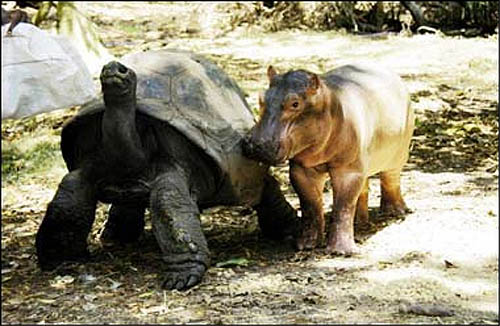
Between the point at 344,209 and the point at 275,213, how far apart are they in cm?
61

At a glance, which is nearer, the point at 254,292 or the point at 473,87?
the point at 254,292

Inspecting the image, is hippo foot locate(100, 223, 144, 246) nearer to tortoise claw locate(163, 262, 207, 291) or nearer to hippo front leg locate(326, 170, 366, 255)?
tortoise claw locate(163, 262, 207, 291)

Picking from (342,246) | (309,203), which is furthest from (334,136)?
(342,246)

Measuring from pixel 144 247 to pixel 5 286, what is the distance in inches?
43.7

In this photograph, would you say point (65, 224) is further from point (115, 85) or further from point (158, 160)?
point (115, 85)

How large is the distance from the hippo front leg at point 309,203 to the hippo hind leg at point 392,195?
0.79 m

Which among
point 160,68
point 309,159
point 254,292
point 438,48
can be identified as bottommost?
point 438,48

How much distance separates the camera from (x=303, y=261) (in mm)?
5047

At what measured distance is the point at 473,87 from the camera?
10.7 metres

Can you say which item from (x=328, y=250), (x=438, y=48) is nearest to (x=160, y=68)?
(x=328, y=250)

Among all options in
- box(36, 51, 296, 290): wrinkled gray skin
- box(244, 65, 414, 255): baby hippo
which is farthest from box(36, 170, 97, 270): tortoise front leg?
box(244, 65, 414, 255): baby hippo

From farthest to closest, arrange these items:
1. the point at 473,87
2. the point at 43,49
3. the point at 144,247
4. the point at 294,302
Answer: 1. the point at 473,87
2. the point at 144,247
3. the point at 43,49
4. the point at 294,302

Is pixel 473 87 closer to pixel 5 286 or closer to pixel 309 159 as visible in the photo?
pixel 309 159

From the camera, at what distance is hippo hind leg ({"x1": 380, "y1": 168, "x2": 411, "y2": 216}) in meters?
5.98
